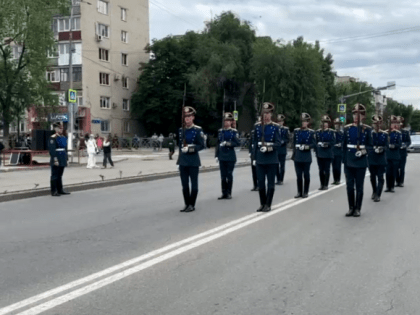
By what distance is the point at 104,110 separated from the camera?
5688 cm

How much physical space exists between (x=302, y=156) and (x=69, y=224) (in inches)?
214

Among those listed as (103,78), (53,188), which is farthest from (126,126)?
(53,188)

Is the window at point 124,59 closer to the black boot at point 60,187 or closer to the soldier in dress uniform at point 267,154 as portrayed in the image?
the black boot at point 60,187

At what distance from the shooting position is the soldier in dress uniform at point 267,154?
10156 mm

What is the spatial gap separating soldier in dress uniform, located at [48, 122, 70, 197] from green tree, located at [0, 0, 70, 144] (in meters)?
28.6

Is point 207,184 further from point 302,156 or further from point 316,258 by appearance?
point 316,258

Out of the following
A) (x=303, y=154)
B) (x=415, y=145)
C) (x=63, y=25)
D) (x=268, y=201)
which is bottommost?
(x=268, y=201)

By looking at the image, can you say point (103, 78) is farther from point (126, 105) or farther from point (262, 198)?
point (262, 198)

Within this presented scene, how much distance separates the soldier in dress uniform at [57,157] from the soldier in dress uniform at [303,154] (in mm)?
5522

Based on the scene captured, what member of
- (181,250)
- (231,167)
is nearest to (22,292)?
(181,250)

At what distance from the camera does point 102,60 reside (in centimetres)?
5606

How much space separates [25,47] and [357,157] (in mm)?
36558

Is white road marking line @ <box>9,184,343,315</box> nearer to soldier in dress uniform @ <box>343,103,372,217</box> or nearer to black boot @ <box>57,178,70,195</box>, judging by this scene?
soldier in dress uniform @ <box>343,103,372,217</box>

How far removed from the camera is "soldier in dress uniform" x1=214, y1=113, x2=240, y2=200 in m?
12.6
